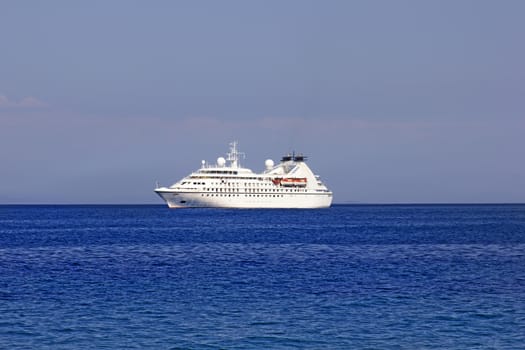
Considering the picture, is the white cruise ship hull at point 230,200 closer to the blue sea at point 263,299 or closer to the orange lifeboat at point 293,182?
the orange lifeboat at point 293,182

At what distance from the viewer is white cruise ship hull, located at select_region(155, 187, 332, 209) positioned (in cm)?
14412

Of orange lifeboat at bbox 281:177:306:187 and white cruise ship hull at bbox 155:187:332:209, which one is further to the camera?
orange lifeboat at bbox 281:177:306:187

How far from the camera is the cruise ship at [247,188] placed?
14362 centimetres

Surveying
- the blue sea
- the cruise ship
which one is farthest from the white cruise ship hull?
the blue sea

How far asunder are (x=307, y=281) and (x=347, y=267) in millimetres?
7385

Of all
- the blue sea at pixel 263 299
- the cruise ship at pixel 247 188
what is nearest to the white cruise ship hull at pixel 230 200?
the cruise ship at pixel 247 188

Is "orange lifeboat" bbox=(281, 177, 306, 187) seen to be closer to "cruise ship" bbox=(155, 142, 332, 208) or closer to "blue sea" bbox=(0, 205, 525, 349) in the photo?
"cruise ship" bbox=(155, 142, 332, 208)

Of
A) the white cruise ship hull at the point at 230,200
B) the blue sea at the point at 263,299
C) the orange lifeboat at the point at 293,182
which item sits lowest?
the blue sea at the point at 263,299

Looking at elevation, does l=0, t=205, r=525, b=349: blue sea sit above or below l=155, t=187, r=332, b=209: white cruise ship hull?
below

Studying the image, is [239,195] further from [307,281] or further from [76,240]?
[307,281]

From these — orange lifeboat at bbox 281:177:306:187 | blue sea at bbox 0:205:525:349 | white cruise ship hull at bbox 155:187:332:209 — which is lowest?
blue sea at bbox 0:205:525:349

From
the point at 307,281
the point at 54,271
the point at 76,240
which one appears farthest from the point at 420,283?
the point at 76,240

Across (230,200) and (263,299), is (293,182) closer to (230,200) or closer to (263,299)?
(230,200)

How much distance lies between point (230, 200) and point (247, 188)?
443 cm
